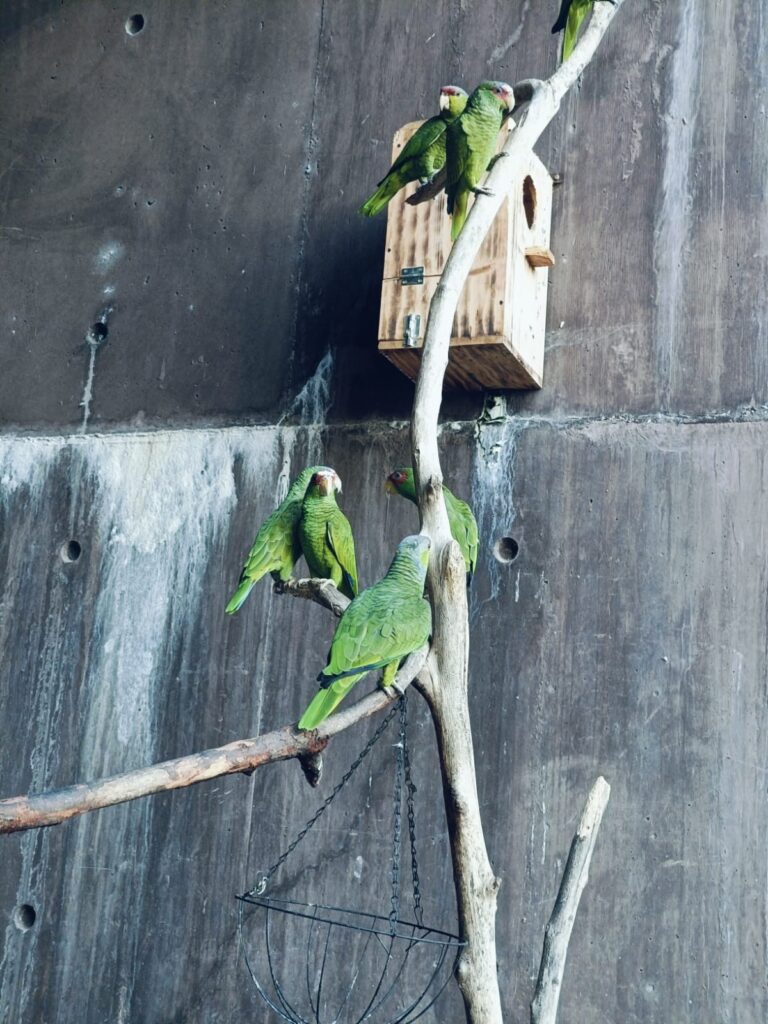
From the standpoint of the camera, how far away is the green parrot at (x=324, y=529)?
3.66 metres

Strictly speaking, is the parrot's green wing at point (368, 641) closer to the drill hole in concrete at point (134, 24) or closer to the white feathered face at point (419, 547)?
the white feathered face at point (419, 547)

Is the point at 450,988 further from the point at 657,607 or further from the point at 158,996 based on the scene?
the point at 657,607

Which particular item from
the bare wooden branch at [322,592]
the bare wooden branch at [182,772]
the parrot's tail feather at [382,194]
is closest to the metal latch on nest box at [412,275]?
the parrot's tail feather at [382,194]

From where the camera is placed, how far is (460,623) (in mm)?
3072

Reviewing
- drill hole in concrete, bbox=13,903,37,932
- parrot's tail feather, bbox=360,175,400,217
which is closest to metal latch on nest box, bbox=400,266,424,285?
parrot's tail feather, bbox=360,175,400,217

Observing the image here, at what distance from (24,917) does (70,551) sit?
1473mm

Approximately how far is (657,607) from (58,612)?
2.48 meters

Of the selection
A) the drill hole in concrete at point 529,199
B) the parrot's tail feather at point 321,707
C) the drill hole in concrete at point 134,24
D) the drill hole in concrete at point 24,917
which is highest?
the drill hole in concrete at point 134,24

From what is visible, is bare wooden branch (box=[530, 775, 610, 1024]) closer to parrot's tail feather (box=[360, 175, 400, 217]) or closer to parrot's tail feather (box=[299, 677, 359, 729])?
parrot's tail feather (box=[299, 677, 359, 729])

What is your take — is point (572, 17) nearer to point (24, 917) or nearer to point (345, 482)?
point (345, 482)

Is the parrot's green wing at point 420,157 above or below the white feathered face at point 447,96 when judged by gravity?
below

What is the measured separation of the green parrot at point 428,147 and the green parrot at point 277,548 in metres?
1.02

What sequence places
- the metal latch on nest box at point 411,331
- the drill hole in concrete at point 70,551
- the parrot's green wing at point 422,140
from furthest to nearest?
the drill hole in concrete at point 70,551, the metal latch on nest box at point 411,331, the parrot's green wing at point 422,140

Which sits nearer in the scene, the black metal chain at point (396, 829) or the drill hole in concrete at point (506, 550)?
the black metal chain at point (396, 829)
